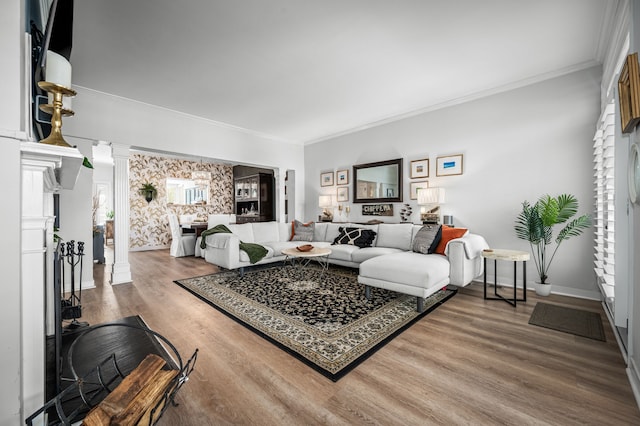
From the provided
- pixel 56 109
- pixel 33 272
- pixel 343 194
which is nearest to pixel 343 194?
pixel 343 194

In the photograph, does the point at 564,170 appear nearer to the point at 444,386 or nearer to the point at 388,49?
the point at 388,49

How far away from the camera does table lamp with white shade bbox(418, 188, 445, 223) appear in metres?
4.12

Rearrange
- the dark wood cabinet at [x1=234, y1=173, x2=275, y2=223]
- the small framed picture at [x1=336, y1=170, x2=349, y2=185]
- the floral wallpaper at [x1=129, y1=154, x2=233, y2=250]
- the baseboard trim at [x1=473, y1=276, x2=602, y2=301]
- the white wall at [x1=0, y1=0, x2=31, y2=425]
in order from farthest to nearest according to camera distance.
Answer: the dark wood cabinet at [x1=234, y1=173, x2=275, y2=223], the floral wallpaper at [x1=129, y1=154, x2=233, y2=250], the small framed picture at [x1=336, y1=170, x2=349, y2=185], the baseboard trim at [x1=473, y1=276, x2=602, y2=301], the white wall at [x1=0, y1=0, x2=31, y2=425]

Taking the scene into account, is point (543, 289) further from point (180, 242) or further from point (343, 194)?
point (180, 242)

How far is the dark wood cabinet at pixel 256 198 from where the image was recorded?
765 centimetres

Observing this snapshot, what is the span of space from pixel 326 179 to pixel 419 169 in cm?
219

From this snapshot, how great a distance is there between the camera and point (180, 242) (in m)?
6.19

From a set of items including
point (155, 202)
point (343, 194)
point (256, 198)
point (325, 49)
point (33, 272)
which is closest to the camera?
point (33, 272)

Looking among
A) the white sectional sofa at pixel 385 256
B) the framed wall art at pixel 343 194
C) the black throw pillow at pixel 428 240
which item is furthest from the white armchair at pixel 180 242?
the black throw pillow at pixel 428 240

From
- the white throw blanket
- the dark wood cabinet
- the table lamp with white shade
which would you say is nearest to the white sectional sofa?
the white throw blanket

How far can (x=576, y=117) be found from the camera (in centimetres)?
325

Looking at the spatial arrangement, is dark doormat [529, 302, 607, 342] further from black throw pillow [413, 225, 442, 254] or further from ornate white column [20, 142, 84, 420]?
ornate white column [20, 142, 84, 420]

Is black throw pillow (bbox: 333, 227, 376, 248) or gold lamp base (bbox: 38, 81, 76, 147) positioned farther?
black throw pillow (bbox: 333, 227, 376, 248)

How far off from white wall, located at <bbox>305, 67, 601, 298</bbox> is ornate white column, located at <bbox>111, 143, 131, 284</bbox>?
14.9 feet
